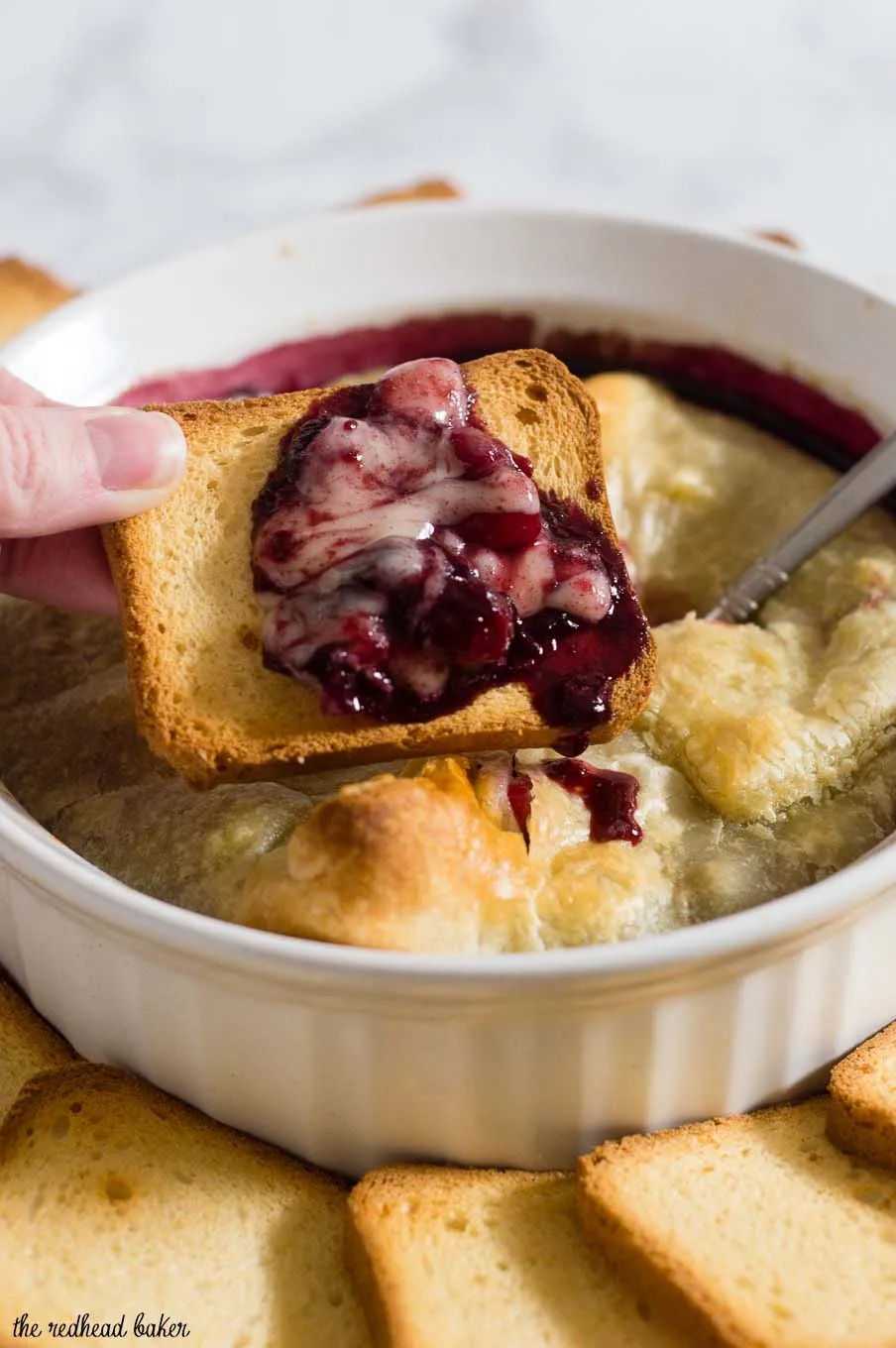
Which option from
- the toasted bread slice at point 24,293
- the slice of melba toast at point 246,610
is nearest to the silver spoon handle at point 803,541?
the slice of melba toast at point 246,610

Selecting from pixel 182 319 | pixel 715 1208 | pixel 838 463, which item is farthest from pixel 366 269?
pixel 715 1208

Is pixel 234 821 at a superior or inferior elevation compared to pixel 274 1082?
superior

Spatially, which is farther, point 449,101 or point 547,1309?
point 449,101

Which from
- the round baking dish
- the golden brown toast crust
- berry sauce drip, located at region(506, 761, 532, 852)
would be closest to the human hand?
the round baking dish

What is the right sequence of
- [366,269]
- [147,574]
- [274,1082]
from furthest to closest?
1. [366,269]
2. [147,574]
3. [274,1082]

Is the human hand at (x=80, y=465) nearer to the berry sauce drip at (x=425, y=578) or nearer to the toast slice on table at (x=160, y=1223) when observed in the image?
the berry sauce drip at (x=425, y=578)

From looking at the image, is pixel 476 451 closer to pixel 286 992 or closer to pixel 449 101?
pixel 286 992

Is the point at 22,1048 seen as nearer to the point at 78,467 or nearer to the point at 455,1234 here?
the point at 455,1234
